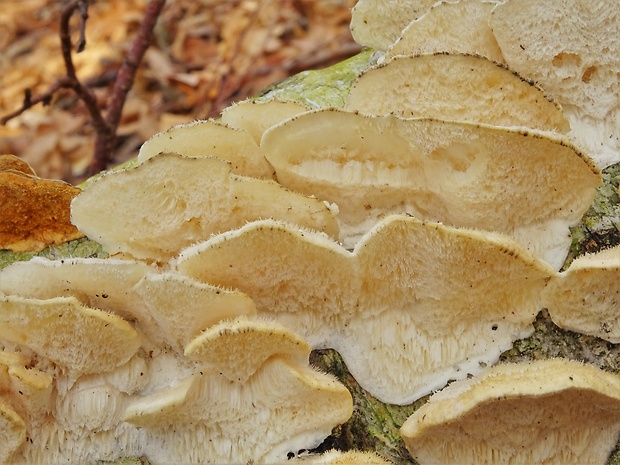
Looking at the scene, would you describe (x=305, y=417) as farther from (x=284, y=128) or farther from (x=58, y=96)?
(x=58, y=96)

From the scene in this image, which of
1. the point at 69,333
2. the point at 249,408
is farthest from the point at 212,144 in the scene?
the point at 249,408

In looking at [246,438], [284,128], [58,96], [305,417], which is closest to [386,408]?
[305,417]

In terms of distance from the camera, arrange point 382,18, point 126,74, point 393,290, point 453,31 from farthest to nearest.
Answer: point 126,74 < point 382,18 < point 453,31 < point 393,290

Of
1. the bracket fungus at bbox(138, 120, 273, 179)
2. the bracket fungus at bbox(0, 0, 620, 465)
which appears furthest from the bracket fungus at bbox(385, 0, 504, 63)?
the bracket fungus at bbox(138, 120, 273, 179)

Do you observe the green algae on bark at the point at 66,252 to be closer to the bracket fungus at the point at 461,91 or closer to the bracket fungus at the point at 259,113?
the bracket fungus at the point at 259,113

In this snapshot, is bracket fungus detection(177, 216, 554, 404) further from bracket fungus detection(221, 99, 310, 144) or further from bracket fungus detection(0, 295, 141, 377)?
bracket fungus detection(221, 99, 310, 144)

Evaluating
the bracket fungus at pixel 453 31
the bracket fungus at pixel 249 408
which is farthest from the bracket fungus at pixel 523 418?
the bracket fungus at pixel 453 31

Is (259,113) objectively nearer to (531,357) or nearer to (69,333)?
(69,333)
